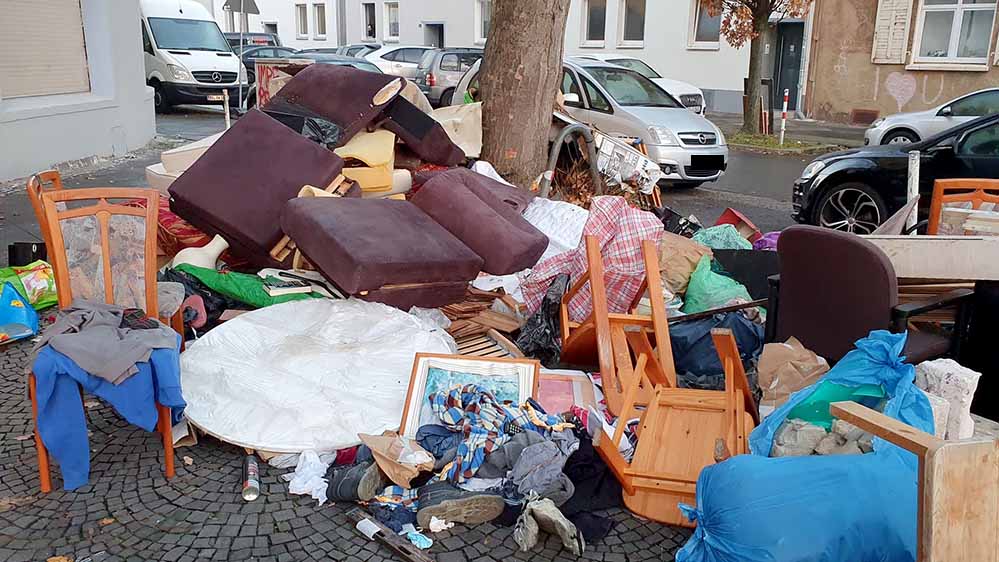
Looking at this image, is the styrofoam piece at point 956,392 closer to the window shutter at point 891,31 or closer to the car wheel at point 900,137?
the car wheel at point 900,137

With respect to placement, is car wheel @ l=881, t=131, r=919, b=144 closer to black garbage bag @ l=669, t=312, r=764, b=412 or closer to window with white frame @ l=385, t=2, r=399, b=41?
Result: black garbage bag @ l=669, t=312, r=764, b=412

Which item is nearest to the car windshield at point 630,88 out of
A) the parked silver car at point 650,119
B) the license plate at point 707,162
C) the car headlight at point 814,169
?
the parked silver car at point 650,119

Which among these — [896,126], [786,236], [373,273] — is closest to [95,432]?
[373,273]

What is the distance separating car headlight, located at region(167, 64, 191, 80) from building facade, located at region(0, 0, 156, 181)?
17.1 ft

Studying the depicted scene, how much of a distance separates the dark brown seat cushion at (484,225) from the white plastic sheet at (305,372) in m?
0.80

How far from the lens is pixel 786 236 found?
12.8 feet

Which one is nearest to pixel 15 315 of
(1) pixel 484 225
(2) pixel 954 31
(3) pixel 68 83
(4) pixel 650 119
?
(1) pixel 484 225

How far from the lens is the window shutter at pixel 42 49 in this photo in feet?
31.3

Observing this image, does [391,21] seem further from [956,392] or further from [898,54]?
[956,392]

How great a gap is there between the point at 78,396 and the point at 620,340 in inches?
102

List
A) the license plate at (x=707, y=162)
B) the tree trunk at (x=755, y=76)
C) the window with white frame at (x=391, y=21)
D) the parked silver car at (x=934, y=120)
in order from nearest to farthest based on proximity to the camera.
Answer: the license plate at (x=707, y=162)
the parked silver car at (x=934, y=120)
the tree trunk at (x=755, y=76)
the window with white frame at (x=391, y=21)

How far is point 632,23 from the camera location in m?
22.9

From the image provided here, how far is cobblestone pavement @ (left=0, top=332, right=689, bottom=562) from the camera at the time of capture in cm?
302

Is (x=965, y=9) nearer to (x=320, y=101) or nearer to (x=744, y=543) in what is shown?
(x=320, y=101)
